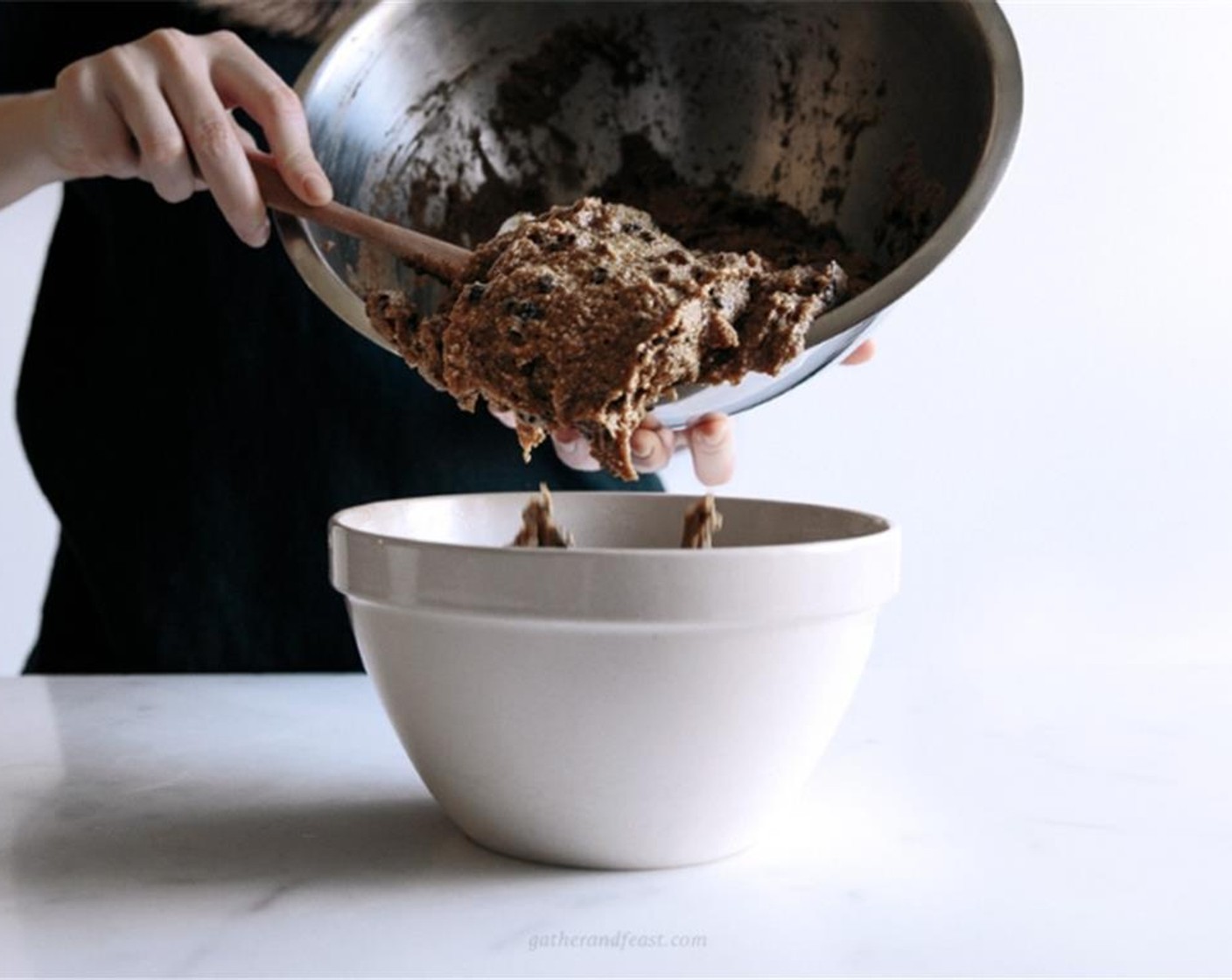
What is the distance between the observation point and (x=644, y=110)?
0.90 m

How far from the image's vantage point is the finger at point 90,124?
826 mm

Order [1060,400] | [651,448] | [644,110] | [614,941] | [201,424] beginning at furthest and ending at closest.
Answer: [1060,400]
[201,424]
[651,448]
[644,110]
[614,941]

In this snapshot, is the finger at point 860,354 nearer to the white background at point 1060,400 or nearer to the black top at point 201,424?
the black top at point 201,424

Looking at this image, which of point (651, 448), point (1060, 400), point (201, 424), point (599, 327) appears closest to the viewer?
point (599, 327)

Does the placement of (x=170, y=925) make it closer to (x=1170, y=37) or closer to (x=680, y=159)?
(x=680, y=159)

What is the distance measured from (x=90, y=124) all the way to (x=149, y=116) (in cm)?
5

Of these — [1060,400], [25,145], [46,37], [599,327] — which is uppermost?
[46,37]

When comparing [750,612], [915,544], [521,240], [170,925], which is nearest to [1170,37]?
[915,544]

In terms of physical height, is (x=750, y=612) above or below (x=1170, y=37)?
below

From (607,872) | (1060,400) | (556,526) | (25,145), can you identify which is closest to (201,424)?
(25,145)

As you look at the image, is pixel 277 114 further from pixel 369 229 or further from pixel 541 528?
pixel 541 528

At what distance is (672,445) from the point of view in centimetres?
106

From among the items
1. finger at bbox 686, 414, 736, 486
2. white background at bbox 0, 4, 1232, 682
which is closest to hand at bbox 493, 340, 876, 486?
finger at bbox 686, 414, 736, 486

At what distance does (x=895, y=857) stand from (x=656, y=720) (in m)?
0.12
